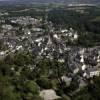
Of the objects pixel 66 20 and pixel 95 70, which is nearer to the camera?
pixel 95 70

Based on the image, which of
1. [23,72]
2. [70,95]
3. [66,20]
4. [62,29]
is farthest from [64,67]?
[66,20]

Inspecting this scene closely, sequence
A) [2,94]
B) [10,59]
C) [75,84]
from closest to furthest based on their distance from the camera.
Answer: [2,94] < [75,84] < [10,59]

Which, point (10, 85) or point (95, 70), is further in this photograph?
point (95, 70)

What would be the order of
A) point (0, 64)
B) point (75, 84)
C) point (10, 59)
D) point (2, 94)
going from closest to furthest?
point (2, 94), point (75, 84), point (0, 64), point (10, 59)

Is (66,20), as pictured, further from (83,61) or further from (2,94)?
(2,94)

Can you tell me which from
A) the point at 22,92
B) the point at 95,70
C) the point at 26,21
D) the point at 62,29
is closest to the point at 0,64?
the point at 22,92

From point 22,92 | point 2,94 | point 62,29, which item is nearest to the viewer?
point 2,94

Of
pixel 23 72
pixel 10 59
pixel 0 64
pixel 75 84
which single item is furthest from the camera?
A: pixel 10 59

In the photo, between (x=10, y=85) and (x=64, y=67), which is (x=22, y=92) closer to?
(x=10, y=85)
